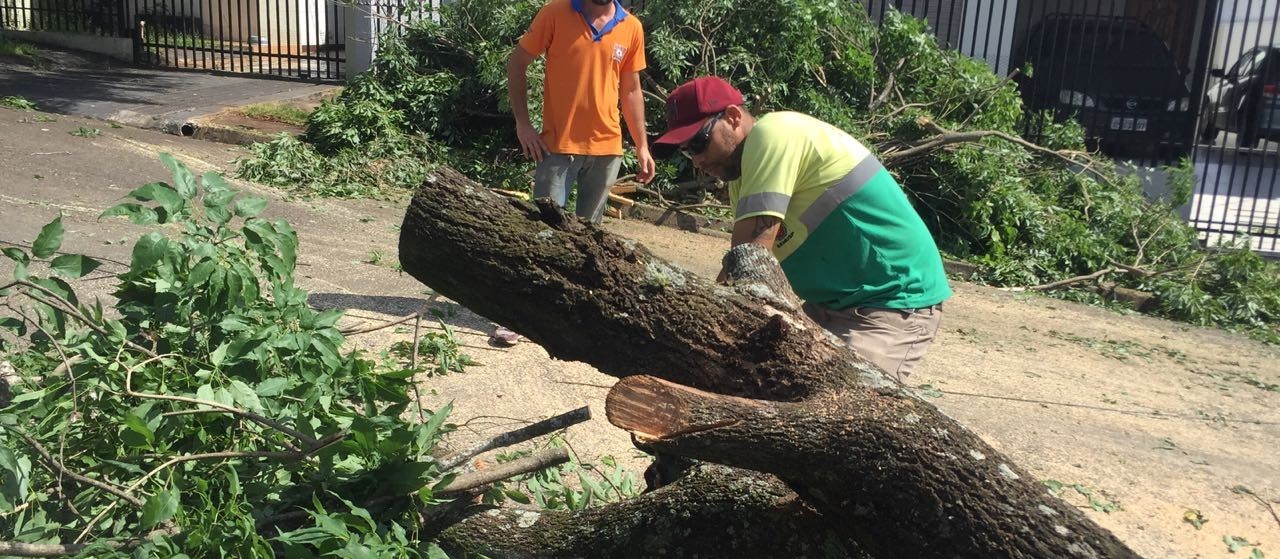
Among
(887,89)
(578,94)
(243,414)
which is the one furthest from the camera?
(887,89)

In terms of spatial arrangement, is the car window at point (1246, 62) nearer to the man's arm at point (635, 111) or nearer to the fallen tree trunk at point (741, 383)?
the man's arm at point (635, 111)

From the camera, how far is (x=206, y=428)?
3.28 m

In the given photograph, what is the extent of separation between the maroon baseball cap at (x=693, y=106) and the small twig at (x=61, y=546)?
5.80ft

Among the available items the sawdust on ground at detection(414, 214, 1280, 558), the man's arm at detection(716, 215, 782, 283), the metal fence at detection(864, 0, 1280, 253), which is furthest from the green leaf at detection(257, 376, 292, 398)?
the metal fence at detection(864, 0, 1280, 253)

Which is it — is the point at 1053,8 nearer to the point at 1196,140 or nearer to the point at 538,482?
the point at 1196,140

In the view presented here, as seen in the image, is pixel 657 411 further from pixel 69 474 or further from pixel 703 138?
pixel 69 474

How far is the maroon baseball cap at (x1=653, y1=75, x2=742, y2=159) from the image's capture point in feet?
11.5

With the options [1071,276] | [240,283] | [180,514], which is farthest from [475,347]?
[1071,276]

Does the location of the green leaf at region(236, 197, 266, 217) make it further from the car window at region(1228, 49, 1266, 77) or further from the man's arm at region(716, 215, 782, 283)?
the car window at region(1228, 49, 1266, 77)

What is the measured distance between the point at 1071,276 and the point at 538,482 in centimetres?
688

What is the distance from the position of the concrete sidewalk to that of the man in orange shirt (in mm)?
5875

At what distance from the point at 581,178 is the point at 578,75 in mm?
558

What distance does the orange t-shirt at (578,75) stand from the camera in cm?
588

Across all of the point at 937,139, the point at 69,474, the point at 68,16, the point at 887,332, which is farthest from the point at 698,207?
the point at 68,16
